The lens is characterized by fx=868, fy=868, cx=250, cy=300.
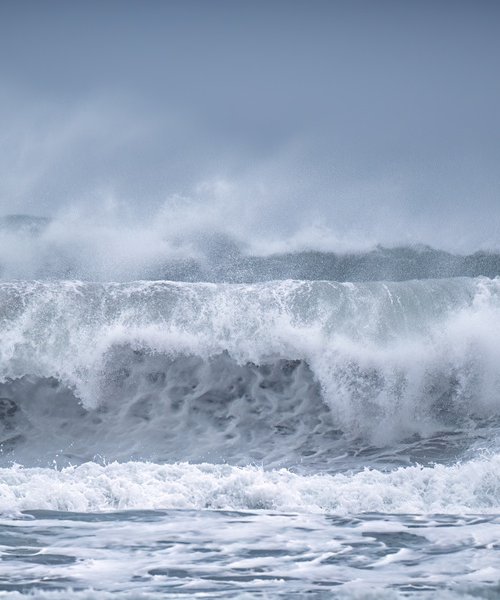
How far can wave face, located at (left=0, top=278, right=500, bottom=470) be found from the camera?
12.0m

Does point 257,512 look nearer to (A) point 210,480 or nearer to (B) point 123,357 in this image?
(A) point 210,480

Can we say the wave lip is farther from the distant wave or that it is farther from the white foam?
the distant wave

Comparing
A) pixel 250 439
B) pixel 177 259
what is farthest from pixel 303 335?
pixel 177 259

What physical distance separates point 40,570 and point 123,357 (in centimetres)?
757

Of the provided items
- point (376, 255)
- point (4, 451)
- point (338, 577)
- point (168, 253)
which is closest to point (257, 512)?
point (338, 577)

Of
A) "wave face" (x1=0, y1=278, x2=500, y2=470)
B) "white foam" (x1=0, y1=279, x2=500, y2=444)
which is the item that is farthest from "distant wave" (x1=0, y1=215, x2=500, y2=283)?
"wave face" (x1=0, y1=278, x2=500, y2=470)

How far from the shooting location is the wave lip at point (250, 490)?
8.56 metres

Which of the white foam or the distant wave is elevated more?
the distant wave

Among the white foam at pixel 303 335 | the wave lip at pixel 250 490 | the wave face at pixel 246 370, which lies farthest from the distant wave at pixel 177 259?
the wave lip at pixel 250 490

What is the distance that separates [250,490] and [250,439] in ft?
10.6

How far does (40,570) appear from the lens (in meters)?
6.31

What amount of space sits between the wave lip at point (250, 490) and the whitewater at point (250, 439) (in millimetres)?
25

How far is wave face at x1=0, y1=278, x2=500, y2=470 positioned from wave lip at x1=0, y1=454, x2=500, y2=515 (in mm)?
1703

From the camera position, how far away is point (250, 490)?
8.87m
